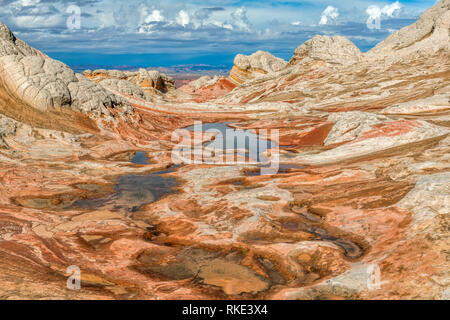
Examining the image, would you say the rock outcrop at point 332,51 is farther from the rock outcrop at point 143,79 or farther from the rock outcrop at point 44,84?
the rock outcrop at point 44,84

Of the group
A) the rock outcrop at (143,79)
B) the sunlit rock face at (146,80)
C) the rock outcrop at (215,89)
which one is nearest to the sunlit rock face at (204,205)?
the sunlit rock face at (146,80)

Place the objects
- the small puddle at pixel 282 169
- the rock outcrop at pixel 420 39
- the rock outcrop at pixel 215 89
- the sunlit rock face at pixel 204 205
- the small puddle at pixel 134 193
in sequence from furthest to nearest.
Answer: the rock outcrop at pixel 215 89, the rock outcrop at pixel 420 39, the small puddle at pixel 282 169, the small puddle at pixel 134 193, the sunlit rock face at pixel 204 205

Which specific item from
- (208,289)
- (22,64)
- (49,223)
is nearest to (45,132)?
(22,64)

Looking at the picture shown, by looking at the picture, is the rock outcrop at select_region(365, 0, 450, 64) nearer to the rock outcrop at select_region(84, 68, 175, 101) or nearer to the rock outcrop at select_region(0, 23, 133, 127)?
the rock outcrop at select_region(84, 68, 175, 101)

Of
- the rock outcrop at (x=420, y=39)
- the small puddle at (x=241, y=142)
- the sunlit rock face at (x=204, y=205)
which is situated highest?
the rock outcrop at (x=420, y=39)

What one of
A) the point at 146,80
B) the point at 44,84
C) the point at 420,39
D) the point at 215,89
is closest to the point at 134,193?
the point at 44,84

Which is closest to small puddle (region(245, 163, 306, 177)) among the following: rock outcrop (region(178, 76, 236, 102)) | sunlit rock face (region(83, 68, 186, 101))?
sunlit rock face (region(83, 68, 186, 101))

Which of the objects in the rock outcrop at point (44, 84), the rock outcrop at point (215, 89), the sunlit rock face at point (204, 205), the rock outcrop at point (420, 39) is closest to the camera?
the sunlit rock face at point (204, 205)
